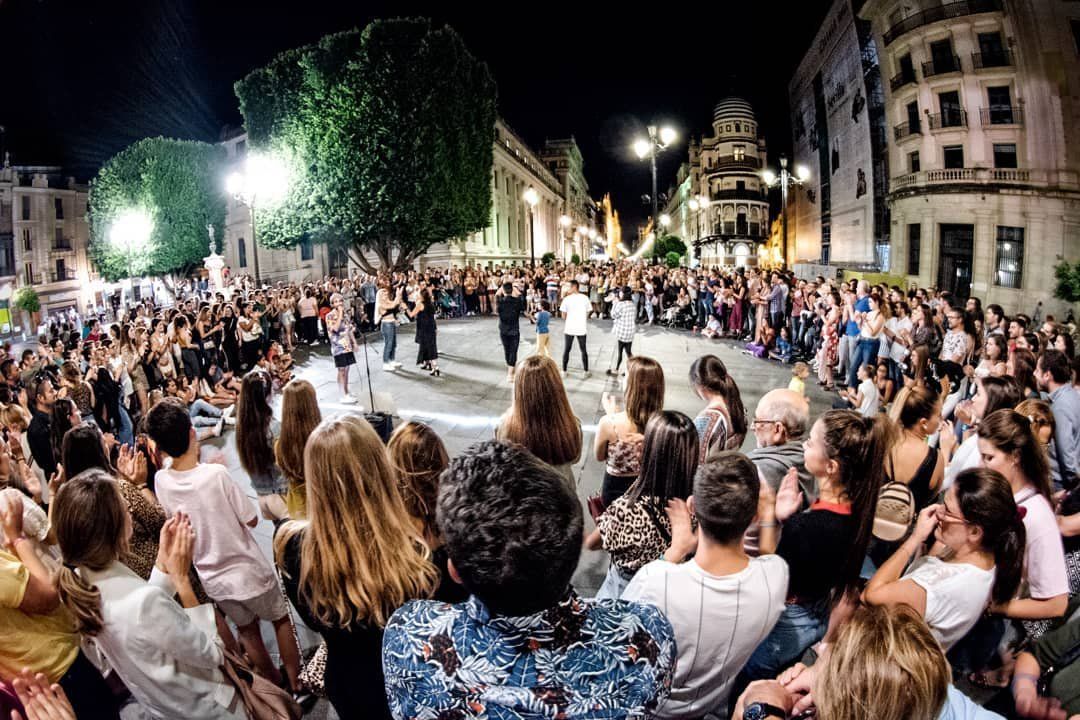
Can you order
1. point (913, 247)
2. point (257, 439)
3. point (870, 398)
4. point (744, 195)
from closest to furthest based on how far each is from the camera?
point (257, 439), point (870, 398), point (913, 247), point (744, 195)

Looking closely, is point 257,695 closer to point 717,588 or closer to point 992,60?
point 717,588

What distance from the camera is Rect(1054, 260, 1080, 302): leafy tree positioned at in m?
8.77

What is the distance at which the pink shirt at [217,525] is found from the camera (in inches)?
115

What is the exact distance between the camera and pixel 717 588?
72.9 inches

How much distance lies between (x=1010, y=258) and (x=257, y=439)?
12370 mm

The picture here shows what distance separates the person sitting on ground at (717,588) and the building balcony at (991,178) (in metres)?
11.4

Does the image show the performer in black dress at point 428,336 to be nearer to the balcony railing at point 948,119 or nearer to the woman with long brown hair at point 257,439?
the woman with long brown hair at point 257,439

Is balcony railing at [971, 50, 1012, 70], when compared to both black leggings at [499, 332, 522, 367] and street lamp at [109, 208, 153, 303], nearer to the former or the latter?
black leggings at [499, 332, 522, 367]

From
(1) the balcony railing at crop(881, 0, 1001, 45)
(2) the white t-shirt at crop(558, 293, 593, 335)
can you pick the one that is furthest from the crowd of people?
(1) the balcony railing at crop(881, 0, 1001, 45)

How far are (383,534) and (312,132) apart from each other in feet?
82.9

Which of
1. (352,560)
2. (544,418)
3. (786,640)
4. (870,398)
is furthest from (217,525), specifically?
(870,398)

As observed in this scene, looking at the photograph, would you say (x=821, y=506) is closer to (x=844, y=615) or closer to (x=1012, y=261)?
(x=844, y=615)

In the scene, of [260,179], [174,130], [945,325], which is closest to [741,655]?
[945,325]

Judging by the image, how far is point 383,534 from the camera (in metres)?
1.91
